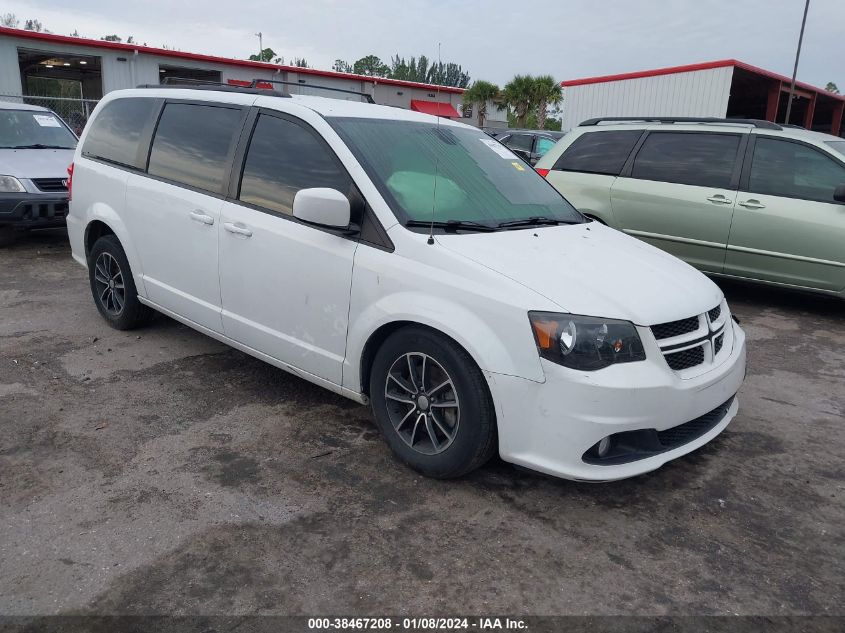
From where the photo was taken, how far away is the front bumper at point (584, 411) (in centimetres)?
281

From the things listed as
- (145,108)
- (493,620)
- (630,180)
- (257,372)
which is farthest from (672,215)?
(493,620)

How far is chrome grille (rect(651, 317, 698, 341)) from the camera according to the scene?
300cm

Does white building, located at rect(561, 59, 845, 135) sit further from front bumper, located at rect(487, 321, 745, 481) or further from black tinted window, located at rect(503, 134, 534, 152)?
front bumper, located at rect(487, 321, 745, 481)

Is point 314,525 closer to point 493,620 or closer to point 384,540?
point 384,540

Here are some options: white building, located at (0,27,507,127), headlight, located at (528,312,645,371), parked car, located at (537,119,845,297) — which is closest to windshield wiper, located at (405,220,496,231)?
headlight, located at (528,312,645,371)

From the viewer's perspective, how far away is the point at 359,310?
133 inches

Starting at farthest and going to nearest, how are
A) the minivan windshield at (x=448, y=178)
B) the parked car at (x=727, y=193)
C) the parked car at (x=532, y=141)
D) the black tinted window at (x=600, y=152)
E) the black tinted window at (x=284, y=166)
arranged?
the parked car at (x=532, y=141) < the black tinted window at (x=600, y=152) < the parked car at (x=727, y=193) < the black tinted window at (x=284, y=166) < the minivan windshield at (x=448, y=178)

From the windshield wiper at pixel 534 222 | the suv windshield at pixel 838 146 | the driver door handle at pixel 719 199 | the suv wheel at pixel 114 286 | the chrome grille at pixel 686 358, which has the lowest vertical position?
the suv wheel at pixel 114 286

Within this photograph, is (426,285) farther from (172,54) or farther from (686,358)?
(172,54)

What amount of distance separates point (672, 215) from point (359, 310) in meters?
4.61

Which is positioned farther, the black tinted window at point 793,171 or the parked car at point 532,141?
the parked car at point 532,141

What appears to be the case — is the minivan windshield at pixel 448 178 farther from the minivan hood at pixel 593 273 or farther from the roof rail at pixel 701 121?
the roof rail at pixel 701 121

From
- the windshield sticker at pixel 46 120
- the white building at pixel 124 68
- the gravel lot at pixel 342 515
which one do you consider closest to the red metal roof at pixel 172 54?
the white building at pixel 124 68

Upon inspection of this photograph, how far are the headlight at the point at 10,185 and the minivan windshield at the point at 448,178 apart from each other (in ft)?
19.8
